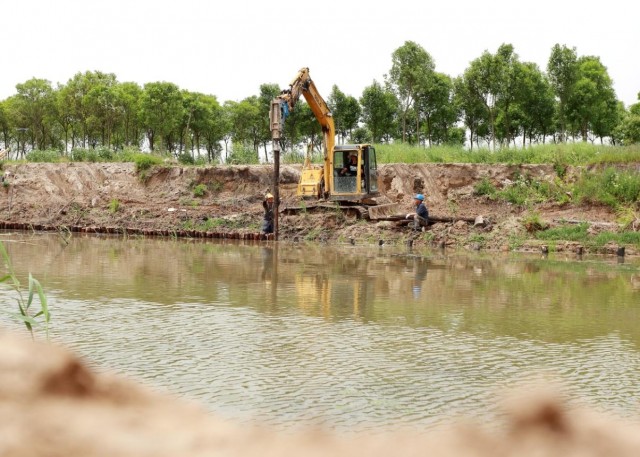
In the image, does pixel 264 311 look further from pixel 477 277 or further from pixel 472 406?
pixel 477 277

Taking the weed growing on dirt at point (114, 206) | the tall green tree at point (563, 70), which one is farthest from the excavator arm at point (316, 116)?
the tall green tree at point (563, 70)

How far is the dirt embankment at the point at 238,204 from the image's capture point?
1024 inches

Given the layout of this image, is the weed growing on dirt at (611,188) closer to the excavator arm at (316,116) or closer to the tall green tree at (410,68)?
Result: the excavator arm at (316,116)

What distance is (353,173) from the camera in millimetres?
27688

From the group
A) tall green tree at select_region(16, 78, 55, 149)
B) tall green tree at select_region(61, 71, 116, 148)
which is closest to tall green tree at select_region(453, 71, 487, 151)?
tall green tree at select_region(61, 71, 116, 148)

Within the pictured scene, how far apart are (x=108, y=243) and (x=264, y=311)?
14611 mm

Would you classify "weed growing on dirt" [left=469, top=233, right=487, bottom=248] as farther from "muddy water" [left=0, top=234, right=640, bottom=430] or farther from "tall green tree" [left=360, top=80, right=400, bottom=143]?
"tall green tree" [left=360, top=80, right=400, bottom=143]

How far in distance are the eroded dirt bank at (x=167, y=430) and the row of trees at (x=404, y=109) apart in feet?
123

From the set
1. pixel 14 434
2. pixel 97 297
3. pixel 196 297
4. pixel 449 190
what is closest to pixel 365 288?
pixel 196 297

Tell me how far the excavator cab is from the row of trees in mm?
13535

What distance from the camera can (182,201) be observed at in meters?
33.6

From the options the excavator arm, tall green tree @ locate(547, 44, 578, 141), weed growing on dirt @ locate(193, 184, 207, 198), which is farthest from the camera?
tall green tree @ locate(547, 44, 578, 141)

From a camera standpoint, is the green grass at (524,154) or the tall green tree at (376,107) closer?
the green grass at (524,154)

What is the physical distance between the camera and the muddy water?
618 cm
